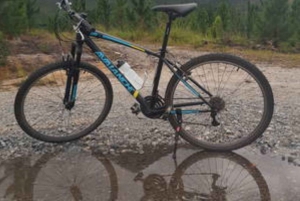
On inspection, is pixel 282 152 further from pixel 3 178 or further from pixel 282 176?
pixel 3 178

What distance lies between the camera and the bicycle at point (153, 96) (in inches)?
187

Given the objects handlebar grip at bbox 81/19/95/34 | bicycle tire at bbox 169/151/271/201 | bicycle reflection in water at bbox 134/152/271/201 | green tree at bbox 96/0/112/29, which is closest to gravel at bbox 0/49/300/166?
bicycle tire at bbox 169/151/271/201

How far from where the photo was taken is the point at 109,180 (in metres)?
4.23

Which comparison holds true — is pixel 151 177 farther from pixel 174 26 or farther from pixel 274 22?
pixel 274 22

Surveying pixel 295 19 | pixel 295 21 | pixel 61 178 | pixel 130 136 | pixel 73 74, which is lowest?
pixel 61 178

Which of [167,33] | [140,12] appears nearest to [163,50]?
[167,33]

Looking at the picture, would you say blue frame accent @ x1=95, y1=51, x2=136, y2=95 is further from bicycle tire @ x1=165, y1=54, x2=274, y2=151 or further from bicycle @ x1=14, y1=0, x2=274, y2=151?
bicycle tire @ x1=165, y1=54, x2=274, y2=151

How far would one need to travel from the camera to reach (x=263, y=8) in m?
16.5

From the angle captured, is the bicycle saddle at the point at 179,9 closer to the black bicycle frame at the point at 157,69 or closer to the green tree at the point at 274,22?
the black bicycle frame at the point at 157,69

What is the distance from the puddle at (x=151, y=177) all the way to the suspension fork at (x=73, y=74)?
1.78 feet

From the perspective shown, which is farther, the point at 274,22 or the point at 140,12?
the point at 140,12

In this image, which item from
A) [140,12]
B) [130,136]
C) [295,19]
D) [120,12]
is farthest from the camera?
[295,19]

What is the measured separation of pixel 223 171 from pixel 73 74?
174cm

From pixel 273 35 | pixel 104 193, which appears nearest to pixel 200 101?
pixel 104 193
